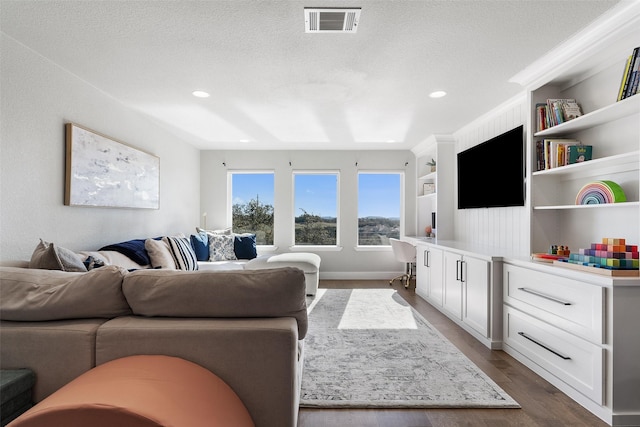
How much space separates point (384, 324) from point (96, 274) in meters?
2.80

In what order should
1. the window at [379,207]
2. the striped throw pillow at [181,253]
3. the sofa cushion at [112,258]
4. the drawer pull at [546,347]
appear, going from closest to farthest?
the drawer pull at [546,347] → the sofa cushion at [112,258] → the striped throw pillow at [181,253] → the window at [379,207]

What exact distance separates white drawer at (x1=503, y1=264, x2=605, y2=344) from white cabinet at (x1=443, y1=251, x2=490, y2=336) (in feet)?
0.72

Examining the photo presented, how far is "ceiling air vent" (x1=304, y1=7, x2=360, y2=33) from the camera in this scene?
184cm

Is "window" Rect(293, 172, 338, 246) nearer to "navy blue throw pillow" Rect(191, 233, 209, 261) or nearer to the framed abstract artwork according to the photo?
"navy blue throw pillow" Rect(191, 233, 209, 261)

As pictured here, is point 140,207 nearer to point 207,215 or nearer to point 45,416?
point 207,215

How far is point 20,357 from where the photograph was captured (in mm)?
1236

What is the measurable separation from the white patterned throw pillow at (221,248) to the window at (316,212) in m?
1.45

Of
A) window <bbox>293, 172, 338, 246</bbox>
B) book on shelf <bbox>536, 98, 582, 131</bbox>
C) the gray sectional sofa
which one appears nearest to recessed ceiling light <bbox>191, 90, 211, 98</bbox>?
the gray sectional sofa

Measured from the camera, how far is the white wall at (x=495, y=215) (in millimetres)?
3230

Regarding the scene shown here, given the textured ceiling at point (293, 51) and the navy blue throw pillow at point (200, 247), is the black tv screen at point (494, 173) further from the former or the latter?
the navy blue throw pillow at point (200, 247)

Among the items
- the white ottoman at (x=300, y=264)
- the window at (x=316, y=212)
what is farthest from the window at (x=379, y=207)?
the white ottoman at (x=300, y=264)

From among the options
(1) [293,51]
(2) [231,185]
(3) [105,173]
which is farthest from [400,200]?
(3) [105,173]

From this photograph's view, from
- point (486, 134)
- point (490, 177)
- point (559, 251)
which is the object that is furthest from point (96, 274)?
point (486, 134)

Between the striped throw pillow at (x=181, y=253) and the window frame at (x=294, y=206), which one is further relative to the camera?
the window frame at (x=294, y=206)
